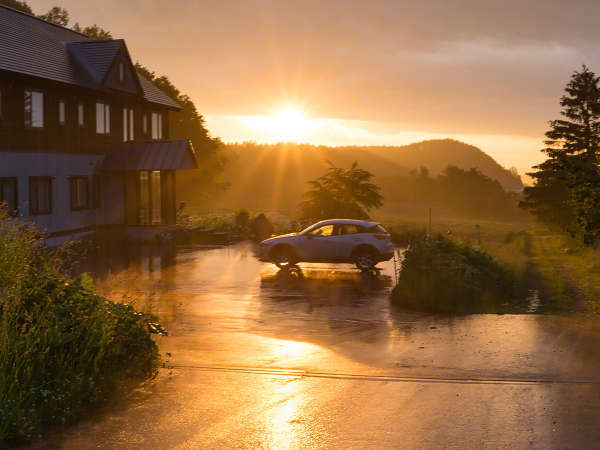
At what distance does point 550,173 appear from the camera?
3953 cm

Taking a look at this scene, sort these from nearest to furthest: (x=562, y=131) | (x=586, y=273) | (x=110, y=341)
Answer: (x=110, y=341)
(x=586, y=273)
(x=562, y=131)

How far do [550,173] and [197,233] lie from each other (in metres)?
19.3

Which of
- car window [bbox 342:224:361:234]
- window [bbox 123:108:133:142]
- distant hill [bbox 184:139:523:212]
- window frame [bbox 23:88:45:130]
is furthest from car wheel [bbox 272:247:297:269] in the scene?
distant hill [bbox 184:139:523:212]

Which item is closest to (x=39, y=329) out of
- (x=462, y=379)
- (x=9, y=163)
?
(x=462, y=379)

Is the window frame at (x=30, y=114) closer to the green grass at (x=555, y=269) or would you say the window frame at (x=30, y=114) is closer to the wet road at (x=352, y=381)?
the wet road at (x=352, y=381)

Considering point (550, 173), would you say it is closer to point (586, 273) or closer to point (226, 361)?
point (586, 273)

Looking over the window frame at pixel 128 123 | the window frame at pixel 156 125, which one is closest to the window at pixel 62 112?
the window frame at pixel 128 123

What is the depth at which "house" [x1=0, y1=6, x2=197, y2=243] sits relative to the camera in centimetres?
2753

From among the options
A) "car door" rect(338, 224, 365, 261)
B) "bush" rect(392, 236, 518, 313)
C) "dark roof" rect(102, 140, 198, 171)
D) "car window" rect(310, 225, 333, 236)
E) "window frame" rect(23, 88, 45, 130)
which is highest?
"window frame" rect(23, 88, 45, 130)

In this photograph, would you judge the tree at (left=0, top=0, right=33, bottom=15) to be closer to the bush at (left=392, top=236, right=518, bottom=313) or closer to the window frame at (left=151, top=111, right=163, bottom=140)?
the window frame at (left=151, top=111, right=163, bottom=140)

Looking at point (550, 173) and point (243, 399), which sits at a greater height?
point (550, 173)

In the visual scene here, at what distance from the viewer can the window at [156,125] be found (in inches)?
1580

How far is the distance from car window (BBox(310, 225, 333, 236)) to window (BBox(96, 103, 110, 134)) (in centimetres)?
1475

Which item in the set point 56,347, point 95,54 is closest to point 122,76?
point 95,54
